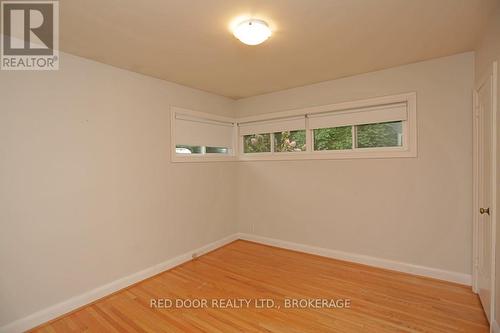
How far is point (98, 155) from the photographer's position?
8.77ft

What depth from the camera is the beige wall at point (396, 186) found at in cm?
276

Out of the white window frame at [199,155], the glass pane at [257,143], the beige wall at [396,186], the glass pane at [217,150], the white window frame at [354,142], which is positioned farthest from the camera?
the glass pane at [257,143]

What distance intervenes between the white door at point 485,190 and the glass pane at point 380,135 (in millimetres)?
792

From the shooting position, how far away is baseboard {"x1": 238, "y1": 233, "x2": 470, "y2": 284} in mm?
2809

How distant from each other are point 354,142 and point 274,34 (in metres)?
1.94

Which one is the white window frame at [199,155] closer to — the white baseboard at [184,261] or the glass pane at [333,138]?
the white baseboard at [184,261]

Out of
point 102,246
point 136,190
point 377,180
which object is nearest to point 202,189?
point 136,190

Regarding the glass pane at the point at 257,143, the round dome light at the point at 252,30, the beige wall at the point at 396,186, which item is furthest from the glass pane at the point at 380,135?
the round dome light at the point at 252,30

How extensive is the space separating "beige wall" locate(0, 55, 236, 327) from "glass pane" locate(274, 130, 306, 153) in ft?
5.13

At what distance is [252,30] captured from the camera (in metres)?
2.01

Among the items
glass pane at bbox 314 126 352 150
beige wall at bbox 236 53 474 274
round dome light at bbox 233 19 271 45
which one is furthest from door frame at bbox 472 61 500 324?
round dome light at bbox 233 19 271 45

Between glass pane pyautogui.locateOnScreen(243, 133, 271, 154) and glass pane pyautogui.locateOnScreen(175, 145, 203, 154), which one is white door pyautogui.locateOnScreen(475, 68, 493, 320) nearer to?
glass pane pyautogui.locateOnScreen(243, 133, 271, 154)

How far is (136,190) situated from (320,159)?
2548 mm

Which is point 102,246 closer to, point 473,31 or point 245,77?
point 245,77
